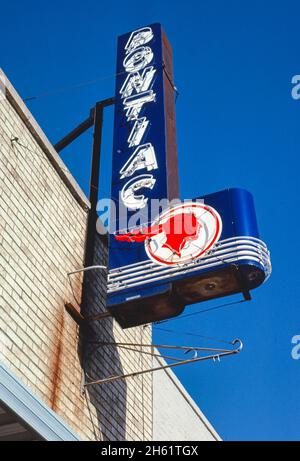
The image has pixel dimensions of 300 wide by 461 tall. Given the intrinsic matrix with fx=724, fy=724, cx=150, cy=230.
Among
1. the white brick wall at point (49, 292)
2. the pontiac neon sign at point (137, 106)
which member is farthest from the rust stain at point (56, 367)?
the pontiac neon sign at point (137, 106)

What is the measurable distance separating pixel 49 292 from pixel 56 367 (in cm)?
110

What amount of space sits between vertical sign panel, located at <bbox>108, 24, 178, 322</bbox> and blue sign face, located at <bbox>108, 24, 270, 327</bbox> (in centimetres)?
2

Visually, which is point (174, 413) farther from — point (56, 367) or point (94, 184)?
point (56, 367)

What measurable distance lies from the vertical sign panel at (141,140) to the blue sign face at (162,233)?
0.02 meters

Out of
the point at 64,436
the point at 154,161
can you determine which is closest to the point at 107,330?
the point at 154,161

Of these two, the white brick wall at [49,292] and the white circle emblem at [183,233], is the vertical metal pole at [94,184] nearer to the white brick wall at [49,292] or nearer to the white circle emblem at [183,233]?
the white brick wall at [49,292]

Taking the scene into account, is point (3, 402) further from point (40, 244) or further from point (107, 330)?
point (107, 330)

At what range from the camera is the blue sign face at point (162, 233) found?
1052cm

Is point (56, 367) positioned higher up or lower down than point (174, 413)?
lower down

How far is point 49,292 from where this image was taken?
10.5 meters

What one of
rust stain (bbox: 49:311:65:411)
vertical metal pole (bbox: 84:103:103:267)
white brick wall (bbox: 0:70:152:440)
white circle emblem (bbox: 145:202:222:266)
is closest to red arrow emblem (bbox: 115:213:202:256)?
white circle emblem (bbox: 145:202:222:266)

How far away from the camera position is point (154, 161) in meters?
12.2

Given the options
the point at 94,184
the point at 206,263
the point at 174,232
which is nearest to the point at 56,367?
the point at 206,263

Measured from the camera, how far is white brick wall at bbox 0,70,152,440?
9.48m
